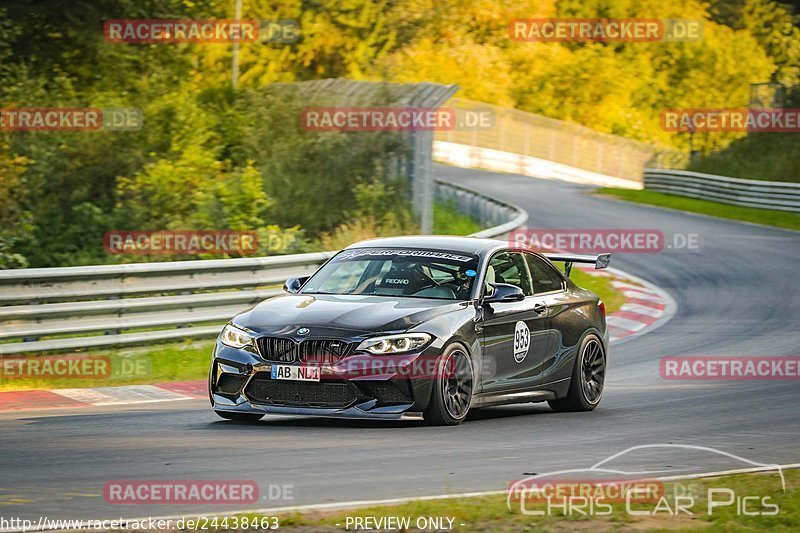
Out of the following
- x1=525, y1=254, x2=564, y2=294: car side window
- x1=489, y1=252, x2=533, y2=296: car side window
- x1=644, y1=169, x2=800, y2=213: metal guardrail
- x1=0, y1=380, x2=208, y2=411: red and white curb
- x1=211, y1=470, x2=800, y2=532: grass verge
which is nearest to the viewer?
x1=211, y1=470, x2=800, y2=532: grass verge

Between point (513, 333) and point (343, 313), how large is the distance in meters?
1.75

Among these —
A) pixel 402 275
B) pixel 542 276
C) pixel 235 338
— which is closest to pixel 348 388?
pixel 235 338

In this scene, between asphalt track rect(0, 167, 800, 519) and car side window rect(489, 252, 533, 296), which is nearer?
asphalt track rect(0, 167, 800, 519)

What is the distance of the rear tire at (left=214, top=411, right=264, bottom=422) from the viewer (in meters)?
10.8

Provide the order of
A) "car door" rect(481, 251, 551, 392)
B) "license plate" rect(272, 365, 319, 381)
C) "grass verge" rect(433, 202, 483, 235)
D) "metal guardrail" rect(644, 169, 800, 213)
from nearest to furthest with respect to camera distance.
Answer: "license plate" rect(272, 365, 319, 381) → "car door" rect(481, 251, 551, 392) → "grass verge" rect(433, 202, 483, 235) → "metal guardrail" rect(644, 169, 800, 213)

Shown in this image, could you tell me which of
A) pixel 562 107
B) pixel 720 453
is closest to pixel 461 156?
pixel 562 107

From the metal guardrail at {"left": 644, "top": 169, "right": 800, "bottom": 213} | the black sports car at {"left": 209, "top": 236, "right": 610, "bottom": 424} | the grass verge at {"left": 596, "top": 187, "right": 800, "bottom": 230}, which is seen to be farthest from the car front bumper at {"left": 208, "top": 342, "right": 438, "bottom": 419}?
the metal guardrail at {"left": 644, "top": 169, "right": 800, "bottom": 213}

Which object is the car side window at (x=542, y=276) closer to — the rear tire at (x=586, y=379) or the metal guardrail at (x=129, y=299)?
the rear tire at (x=586, y=379)

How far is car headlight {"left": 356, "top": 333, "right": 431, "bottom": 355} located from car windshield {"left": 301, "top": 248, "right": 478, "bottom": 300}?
86 cm

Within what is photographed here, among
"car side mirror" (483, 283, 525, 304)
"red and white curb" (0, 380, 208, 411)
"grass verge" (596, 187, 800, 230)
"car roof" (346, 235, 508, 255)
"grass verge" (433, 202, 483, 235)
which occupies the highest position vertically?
"car roof" (346, 235, 508, 255)

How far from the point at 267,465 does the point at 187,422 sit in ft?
8.13

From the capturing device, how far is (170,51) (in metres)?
29.9

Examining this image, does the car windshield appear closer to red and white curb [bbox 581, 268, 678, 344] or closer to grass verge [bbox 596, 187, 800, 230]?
red and white curb [bbox 581, 268, 678, 344]

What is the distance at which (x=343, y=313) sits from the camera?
10.5m
